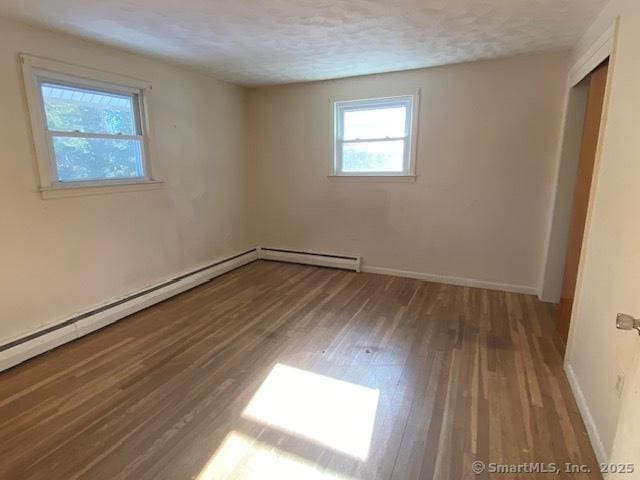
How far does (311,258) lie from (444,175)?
2.02 m

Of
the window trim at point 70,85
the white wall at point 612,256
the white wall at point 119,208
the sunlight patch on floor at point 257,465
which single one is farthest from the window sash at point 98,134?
the white wall at point 612,256

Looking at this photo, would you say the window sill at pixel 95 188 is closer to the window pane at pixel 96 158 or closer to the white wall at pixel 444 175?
the window pane at pixel 96 158

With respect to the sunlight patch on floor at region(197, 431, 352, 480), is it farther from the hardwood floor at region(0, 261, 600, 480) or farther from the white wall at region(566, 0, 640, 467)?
the white wall at region(566, 0, 640, 467)

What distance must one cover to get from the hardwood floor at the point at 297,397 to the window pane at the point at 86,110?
68.2 inches

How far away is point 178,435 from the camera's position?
1818mm

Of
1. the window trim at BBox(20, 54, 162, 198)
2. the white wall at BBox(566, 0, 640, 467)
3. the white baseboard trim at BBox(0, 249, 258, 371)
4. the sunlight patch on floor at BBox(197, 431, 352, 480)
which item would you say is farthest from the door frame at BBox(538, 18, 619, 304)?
the window trim at BBox(20, 54, 162, 198)

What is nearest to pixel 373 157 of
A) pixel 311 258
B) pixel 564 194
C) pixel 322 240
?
pixel 322 240

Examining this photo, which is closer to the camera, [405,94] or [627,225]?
[627,225]

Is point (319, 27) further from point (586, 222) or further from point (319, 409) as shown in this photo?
point (319, 409)

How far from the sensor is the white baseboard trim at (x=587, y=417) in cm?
164

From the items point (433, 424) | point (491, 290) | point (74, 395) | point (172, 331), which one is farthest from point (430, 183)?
point (74, 395)

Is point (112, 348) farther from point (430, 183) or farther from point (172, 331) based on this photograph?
point (430, 183)

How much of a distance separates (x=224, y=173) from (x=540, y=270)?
3880 millimetres

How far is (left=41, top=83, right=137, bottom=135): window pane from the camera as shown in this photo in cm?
273
